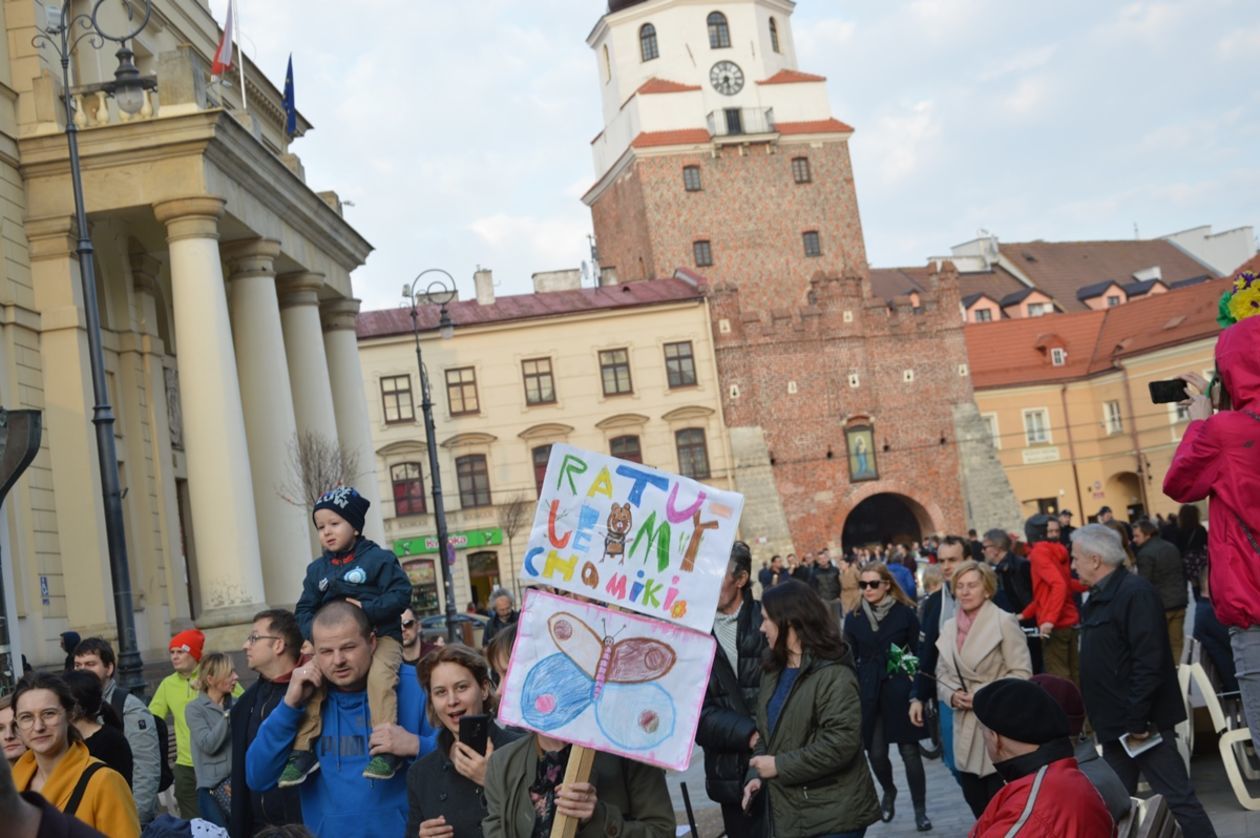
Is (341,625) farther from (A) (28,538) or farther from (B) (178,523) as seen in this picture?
(B) (178,523)

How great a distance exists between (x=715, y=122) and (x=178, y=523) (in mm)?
45561

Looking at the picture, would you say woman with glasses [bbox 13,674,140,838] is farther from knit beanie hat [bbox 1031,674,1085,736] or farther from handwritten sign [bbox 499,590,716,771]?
knit beanie hat [bbox 1031,674,1085,736]

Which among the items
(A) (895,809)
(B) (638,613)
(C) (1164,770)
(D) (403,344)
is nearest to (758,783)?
(B) (638,613)

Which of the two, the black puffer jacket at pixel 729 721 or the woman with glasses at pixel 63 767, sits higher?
the woman with glasses at pixel 63 767

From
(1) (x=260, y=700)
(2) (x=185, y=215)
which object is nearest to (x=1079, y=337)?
(2) (x=185, y=215)

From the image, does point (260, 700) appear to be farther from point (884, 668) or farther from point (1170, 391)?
point (884, 668)

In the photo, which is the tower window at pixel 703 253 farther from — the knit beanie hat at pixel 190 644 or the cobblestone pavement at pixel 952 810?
the knit beanie hat at pixel 190 644

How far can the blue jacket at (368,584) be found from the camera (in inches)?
280

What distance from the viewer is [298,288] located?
29.5 m

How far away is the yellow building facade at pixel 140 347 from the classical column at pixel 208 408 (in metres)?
0.02

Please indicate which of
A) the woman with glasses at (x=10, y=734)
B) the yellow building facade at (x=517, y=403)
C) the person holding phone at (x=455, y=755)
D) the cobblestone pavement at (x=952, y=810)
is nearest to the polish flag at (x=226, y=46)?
the cobblestone pavement at (x=952, y=810)

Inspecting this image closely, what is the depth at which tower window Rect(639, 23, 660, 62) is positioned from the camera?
237 feet

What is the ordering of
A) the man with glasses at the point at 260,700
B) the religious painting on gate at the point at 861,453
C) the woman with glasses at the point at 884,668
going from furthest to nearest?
the religious painting on gate at the point at 861,453 → the woman with glasses at the point at 884,668 → the man with glasses at the point at 260,700

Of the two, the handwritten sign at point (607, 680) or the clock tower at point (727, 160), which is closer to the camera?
the handwritten sign at point (607, 680)
